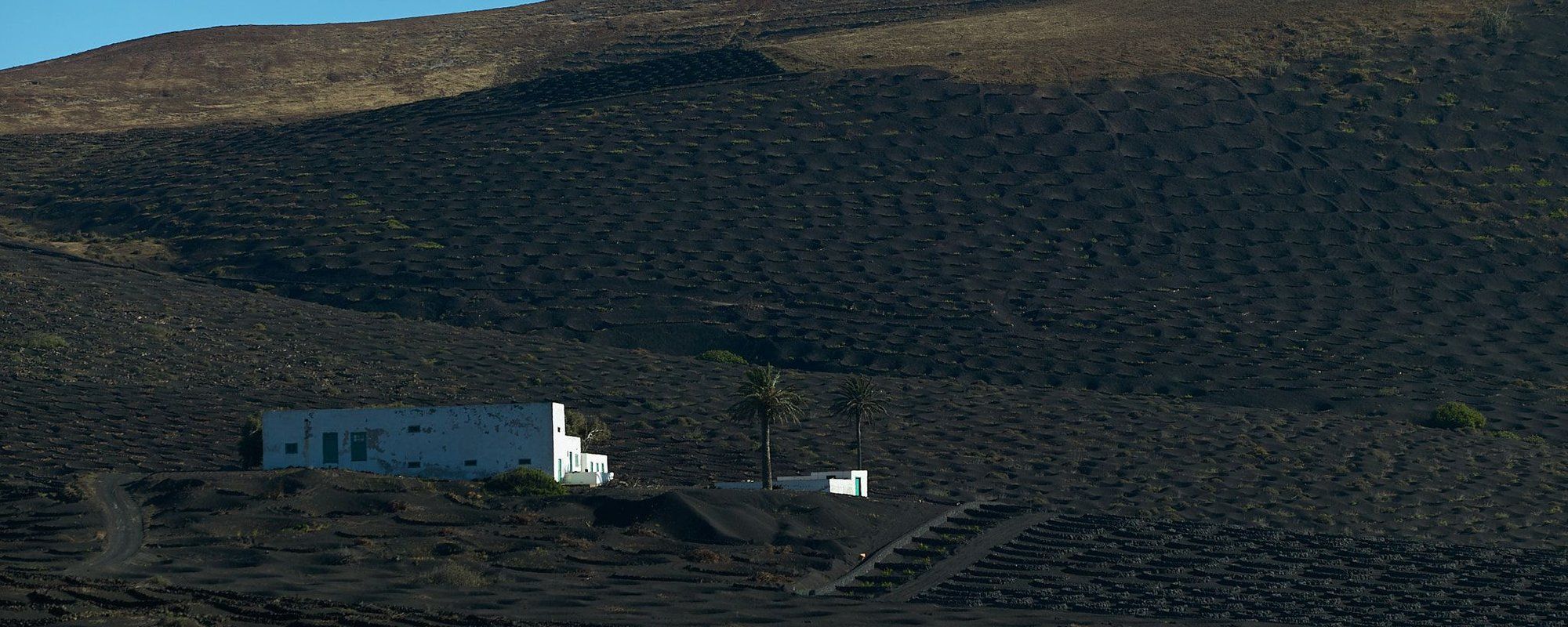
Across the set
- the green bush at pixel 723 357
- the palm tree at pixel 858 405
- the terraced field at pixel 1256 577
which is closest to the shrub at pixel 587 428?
the palm tree at pixel 858 405

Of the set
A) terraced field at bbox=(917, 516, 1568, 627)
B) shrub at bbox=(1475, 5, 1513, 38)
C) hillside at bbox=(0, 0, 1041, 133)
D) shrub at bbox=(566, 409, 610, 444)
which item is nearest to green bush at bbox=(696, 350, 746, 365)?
shrub at bbox=(566, 409, 610, 444)

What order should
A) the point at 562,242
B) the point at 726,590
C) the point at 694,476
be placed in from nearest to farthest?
the point at 726,590, the point at 694,476, the point at 562,242

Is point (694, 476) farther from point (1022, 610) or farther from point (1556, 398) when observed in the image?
point (1556, 398)

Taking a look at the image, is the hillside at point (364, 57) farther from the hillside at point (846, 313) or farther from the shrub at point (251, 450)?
the shrub at point (251, 450)

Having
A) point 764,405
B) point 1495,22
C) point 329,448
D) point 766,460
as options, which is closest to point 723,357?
point 764,405

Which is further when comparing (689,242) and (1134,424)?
(689,242)

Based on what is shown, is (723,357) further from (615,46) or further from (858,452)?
(615,46)

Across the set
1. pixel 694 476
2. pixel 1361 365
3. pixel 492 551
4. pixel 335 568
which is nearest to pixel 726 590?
pixel 492 551
